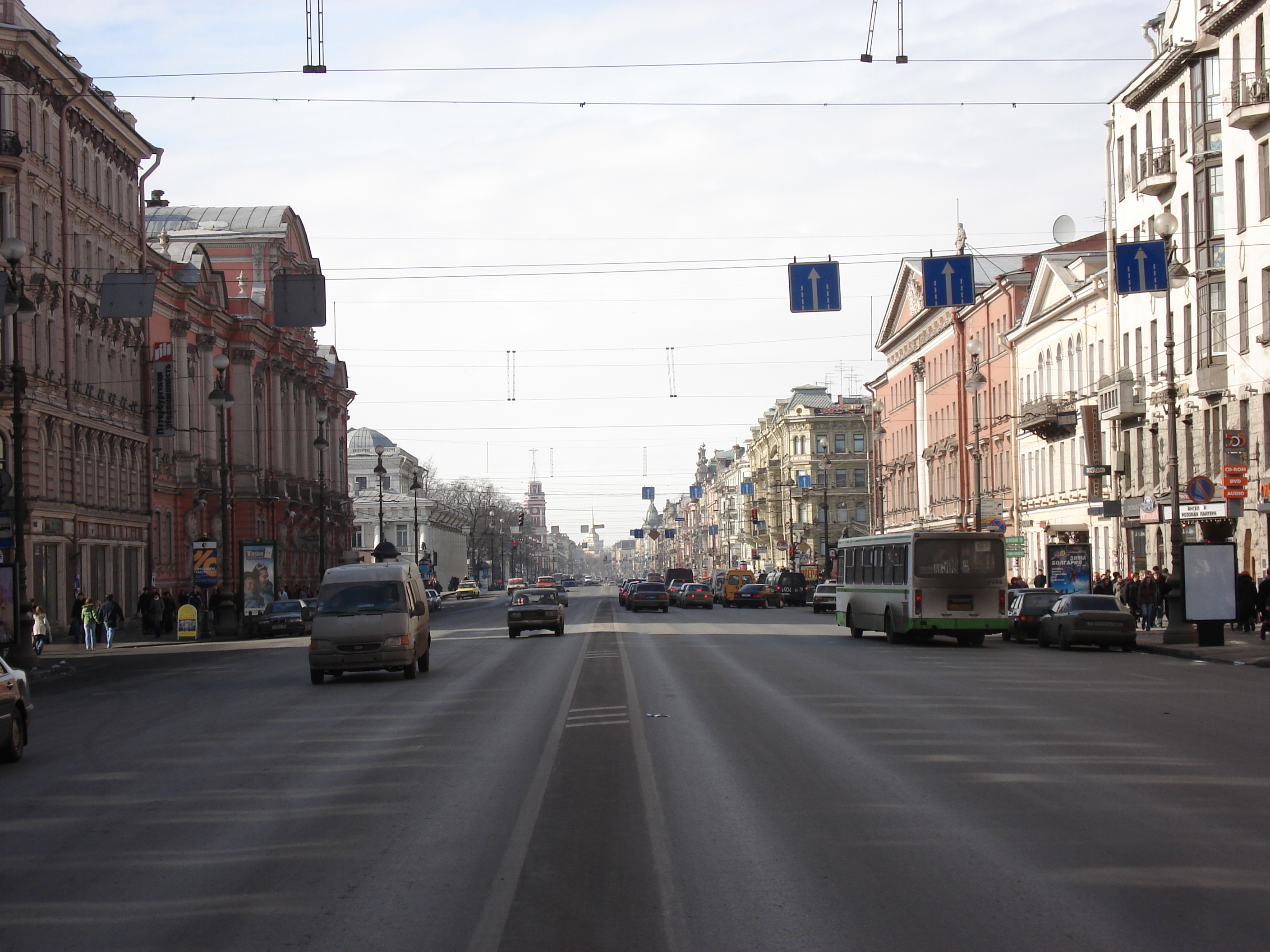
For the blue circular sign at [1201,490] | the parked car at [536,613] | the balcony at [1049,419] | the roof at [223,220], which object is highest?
the roof at [223,220]

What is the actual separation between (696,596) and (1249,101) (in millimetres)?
46229

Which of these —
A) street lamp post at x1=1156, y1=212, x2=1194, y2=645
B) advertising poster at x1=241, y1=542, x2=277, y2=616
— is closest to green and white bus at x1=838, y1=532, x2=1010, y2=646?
street lamp post at x1=1156, y1=212, x2=1194, y2=645

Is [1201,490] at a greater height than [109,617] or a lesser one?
greater

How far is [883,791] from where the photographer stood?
1162 centimetres

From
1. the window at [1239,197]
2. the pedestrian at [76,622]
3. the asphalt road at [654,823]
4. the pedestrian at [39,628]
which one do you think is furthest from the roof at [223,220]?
the asphalt road at [654,823]

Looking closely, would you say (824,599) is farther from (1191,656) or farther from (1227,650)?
(1191,656)

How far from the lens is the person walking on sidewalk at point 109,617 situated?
44656mm

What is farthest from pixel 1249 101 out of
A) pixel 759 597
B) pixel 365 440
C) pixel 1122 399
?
pixel 365 440

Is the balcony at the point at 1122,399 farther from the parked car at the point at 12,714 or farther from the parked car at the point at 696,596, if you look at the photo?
the parked car at the point at 12,714

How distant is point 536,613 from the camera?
44.8 metres

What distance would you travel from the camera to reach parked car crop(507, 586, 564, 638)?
44.6 metres

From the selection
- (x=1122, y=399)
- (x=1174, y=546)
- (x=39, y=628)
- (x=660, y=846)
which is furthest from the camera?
(x=1122, y=399)

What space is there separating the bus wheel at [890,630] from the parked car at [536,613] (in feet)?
37.5

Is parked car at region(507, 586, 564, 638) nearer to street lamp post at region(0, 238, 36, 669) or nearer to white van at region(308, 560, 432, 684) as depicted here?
street lamp post at region(0, 238, 36, 669)
